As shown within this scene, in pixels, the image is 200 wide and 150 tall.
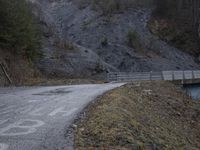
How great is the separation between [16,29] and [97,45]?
21741 millimetres

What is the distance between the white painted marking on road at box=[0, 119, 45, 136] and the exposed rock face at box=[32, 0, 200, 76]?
23.2 meters

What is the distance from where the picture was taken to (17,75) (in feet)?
85.4

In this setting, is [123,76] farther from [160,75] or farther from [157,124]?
[157,124]

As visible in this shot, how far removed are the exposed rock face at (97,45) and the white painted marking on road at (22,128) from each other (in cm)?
2318

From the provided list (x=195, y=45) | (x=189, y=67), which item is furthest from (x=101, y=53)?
(x=195, y=45)

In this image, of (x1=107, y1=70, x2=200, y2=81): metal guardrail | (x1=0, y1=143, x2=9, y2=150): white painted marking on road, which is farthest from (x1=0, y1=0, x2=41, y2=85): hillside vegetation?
(x1=0, y1=143, x2=9, y2=150): white painted marking on road

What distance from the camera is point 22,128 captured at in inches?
331

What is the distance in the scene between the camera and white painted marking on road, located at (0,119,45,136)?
7906 mm

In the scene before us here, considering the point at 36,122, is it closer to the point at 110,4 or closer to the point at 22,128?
the point at 22,128

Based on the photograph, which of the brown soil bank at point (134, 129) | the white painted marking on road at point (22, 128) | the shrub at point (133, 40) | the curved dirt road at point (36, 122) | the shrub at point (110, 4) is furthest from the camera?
the shrub at point (110, 4)

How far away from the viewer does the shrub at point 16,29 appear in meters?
25.4

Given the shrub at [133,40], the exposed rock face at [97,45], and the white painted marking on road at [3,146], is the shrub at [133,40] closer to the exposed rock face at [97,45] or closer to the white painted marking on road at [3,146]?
the exposed rock face at [97,45]

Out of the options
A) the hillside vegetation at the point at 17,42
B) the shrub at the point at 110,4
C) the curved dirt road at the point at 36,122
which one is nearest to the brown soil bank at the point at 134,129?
the curved dirt road at the point at 36,122

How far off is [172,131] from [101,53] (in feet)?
115
